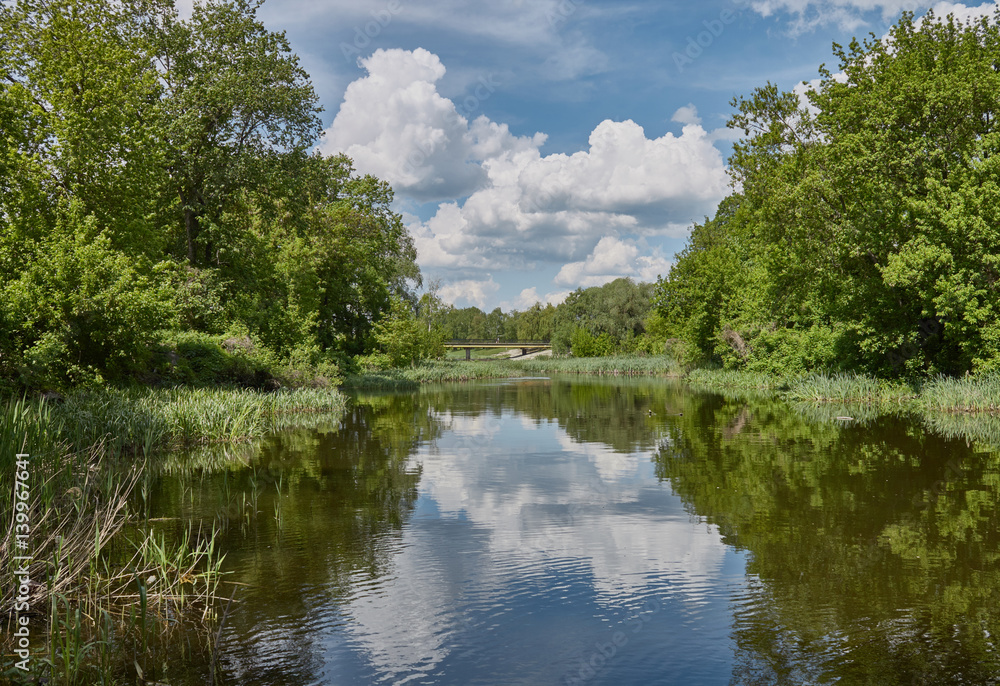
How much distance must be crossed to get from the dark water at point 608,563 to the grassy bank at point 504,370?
33.3m

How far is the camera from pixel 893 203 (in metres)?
26.2

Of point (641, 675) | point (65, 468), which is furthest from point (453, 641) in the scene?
point (65, 468)

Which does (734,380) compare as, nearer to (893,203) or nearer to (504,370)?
(893,203)

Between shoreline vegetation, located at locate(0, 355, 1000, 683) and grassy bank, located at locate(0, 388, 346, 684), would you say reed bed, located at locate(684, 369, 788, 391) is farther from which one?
grassy bank, located at locate(0, 388, 346, 684)

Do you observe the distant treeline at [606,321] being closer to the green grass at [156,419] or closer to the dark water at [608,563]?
the green grass at [156,419]

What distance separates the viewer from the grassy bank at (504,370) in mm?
52028

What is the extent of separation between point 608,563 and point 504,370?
63.5 m

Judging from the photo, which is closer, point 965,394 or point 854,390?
point 965,394

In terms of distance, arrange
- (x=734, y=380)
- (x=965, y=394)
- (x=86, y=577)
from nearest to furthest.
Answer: (x=86, y=577), (x=965, y=394), (x=734, y=380)

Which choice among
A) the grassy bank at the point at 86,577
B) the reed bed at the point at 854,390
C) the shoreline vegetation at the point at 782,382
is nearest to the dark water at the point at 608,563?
the grassy bank at the point at 86,577

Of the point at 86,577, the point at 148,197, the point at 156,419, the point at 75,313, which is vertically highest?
the point at 148,197

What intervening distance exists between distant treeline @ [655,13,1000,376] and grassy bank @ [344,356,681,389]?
29.5 m

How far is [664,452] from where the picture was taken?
1850cm

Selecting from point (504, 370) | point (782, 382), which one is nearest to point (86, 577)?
point (782, 382)
